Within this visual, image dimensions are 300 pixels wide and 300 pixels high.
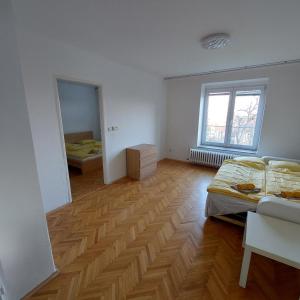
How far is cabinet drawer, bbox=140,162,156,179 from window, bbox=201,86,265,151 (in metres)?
1.88

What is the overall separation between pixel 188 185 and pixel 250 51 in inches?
103

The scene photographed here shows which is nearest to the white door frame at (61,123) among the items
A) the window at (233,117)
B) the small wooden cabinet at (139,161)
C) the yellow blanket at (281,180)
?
the small wooden cabinet at (139,161)

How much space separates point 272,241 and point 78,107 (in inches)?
231

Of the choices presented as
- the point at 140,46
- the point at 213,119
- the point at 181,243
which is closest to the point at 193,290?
the point at 181,243

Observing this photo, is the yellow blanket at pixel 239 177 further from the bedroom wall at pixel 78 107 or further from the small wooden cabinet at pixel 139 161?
the bedroom wall at pixel 78 107

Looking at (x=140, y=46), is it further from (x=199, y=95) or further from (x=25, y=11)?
(x=199, y=95)

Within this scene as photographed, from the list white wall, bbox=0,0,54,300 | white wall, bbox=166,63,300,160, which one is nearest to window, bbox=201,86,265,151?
white wall, bbox=166,63,300,160

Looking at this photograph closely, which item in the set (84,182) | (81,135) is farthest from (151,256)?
(81,135)

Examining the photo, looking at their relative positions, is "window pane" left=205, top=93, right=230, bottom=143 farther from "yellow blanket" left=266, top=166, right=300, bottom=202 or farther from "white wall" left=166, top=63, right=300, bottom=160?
"yellow blanket" left=266, top=166, right=300, bottom=202

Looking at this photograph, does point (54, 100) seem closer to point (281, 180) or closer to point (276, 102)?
point (281, 180)

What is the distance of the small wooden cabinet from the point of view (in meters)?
3.61

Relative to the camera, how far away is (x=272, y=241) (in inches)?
53.4

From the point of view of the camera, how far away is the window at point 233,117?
3992mm

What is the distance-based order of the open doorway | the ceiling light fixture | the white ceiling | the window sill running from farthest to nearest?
the window sill < the open doorway < the ceiling light fixture < the white ceiling
